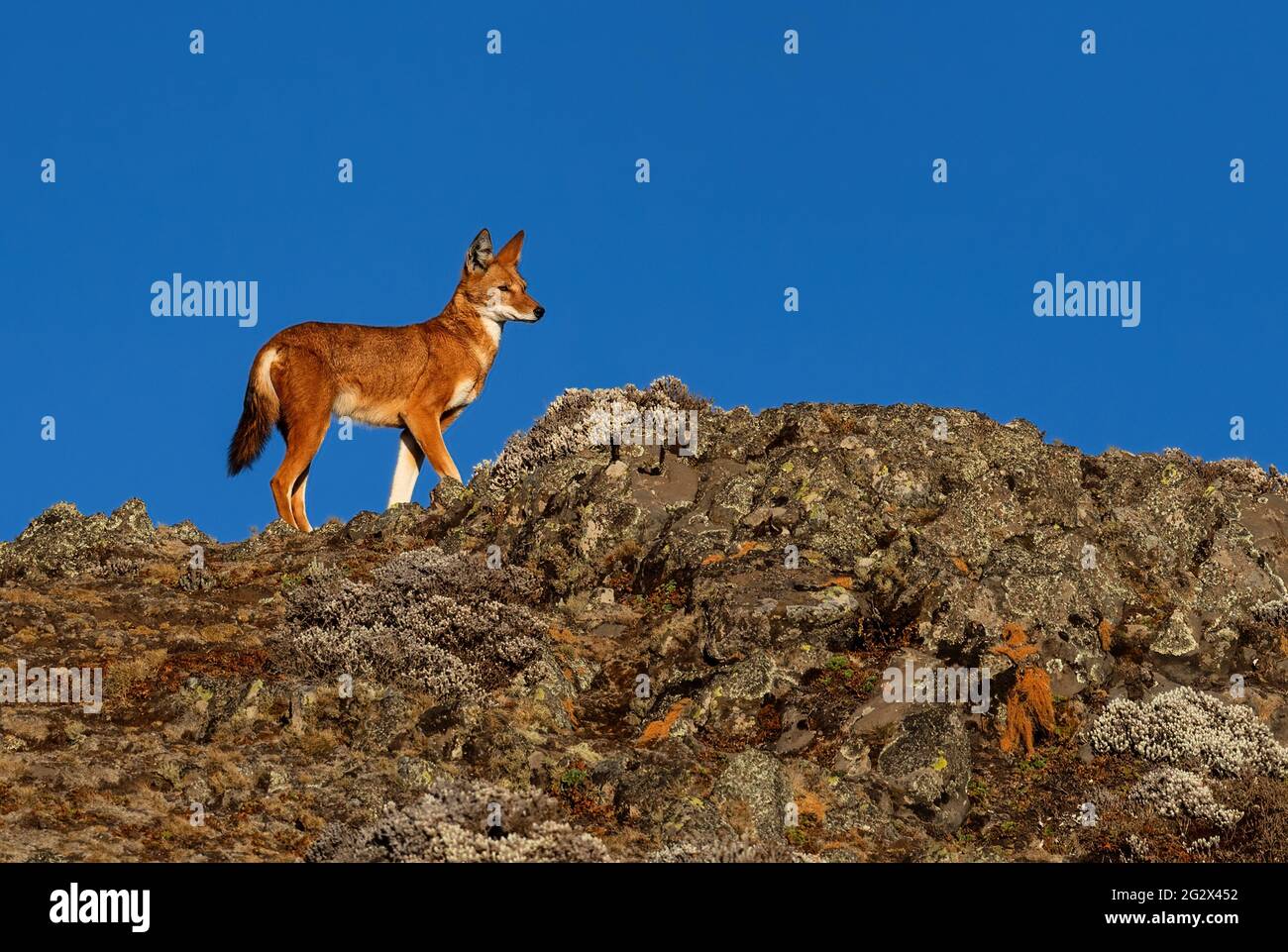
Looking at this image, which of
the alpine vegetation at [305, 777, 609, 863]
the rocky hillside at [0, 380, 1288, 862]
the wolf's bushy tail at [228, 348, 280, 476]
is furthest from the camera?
the wolf's bushy tail at [228, 348, 280, 476]

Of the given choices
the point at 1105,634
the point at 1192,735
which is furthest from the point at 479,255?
the point at 1192,735

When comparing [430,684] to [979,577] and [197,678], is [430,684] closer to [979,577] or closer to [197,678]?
[197,678]

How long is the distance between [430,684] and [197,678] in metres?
2.40

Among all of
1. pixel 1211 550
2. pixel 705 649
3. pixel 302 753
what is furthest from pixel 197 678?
pixel 1211 550

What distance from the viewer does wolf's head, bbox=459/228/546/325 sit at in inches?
907

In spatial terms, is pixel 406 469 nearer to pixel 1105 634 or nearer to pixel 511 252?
pixel 511 252

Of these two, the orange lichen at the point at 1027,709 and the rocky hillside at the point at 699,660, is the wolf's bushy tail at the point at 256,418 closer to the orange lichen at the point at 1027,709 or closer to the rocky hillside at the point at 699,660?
the rocky hillside at the point at 699,660

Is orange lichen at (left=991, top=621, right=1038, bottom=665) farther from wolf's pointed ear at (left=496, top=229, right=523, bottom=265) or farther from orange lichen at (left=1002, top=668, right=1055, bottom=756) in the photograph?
wolf's pointed ear at (left=496, top=229, right=523, bottom=265)

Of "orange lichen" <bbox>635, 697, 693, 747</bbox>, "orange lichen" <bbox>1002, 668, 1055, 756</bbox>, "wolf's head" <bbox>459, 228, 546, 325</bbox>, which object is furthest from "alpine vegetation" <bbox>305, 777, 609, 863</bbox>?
"wolf's head" <bbox>459, 228, 546, 325</bbox>

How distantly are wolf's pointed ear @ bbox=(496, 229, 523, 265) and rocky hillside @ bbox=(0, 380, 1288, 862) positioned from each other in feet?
10.7

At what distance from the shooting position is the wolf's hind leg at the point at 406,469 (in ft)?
73.5

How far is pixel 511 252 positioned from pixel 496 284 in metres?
0.67

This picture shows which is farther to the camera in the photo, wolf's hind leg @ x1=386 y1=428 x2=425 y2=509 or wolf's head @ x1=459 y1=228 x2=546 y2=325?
wolf's head @ x1=459 y1=228 x2=546 y2=325
